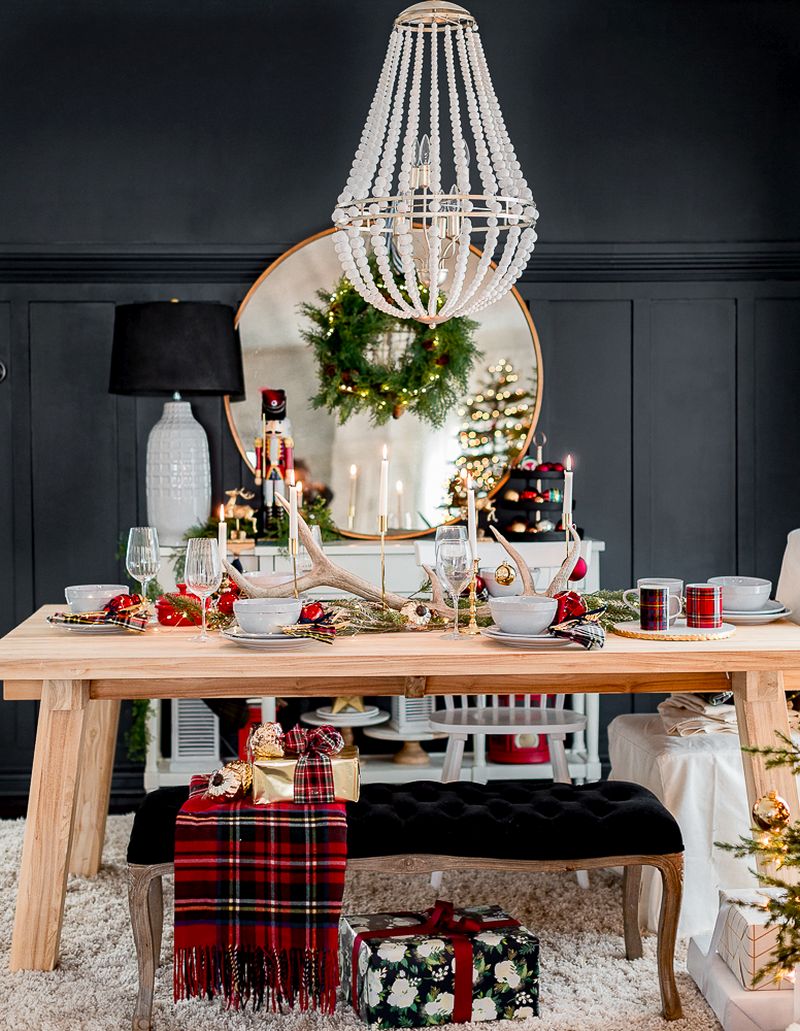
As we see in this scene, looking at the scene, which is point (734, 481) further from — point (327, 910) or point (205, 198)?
point (327, 910)

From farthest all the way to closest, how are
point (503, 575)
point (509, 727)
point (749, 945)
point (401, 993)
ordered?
point (509, 727) < point (503, 575) < point (401, 993) < point (749, 945)

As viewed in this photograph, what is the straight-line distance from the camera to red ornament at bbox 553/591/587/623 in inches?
109

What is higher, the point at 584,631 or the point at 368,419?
the point at 368,419

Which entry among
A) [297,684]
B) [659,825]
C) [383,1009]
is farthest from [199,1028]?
[659,825]

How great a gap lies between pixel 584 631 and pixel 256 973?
3.33 feet

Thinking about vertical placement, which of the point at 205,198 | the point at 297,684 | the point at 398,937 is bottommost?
the point at 398,937

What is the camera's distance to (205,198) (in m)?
4.50

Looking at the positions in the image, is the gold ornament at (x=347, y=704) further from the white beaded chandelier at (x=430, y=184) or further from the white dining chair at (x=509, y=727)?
the white beaded chandelier at (x=430, y=184)

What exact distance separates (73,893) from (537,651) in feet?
5.38

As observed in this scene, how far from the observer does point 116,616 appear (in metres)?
2.90

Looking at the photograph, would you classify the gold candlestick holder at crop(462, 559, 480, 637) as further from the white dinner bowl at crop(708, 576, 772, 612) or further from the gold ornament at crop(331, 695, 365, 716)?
the gold ornament at crop(331, 695, 365, 716)

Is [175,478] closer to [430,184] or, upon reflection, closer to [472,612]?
[472,612]

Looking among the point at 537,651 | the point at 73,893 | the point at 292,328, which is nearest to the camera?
the point at 537,651

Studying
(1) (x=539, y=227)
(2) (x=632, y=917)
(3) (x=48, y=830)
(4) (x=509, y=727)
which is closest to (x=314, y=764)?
(3) (x=48, y=830)
